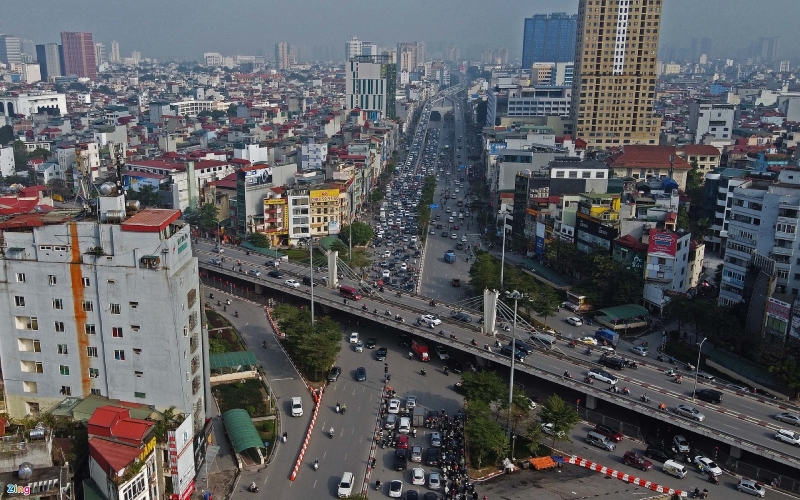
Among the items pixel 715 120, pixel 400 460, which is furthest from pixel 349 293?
pixel 715 120

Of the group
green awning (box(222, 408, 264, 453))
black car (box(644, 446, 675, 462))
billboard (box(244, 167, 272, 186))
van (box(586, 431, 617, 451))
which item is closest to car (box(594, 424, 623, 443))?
van (box(586, 431, 617, 451))

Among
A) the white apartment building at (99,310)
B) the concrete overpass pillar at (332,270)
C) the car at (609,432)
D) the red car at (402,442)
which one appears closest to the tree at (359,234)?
the concrete overpass pillar at (332,270)

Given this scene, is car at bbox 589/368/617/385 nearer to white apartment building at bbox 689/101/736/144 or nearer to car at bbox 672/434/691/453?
car at bbox 672/434/691/453

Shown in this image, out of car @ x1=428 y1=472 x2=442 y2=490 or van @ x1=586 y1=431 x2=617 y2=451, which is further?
van @ x1=586 y1=431 x2=617 y2=451

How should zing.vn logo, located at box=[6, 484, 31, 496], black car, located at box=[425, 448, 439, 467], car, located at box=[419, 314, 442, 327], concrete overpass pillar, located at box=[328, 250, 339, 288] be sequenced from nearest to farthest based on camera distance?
1. zing.vn logo, located at box=[6, 484, 31, 496]
2. black car, located at box=[425, 448, 439, 467]
3. car, located at box=[419, 314, 442, 327]
4. concrete overpass pillar, located at box=[328, 250, 339, 288]

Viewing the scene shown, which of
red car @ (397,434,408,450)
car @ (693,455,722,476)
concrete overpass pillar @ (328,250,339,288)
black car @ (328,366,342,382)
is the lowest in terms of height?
black car @ (328,366,342,382)

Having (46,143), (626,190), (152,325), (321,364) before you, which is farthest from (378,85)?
(152,325)
